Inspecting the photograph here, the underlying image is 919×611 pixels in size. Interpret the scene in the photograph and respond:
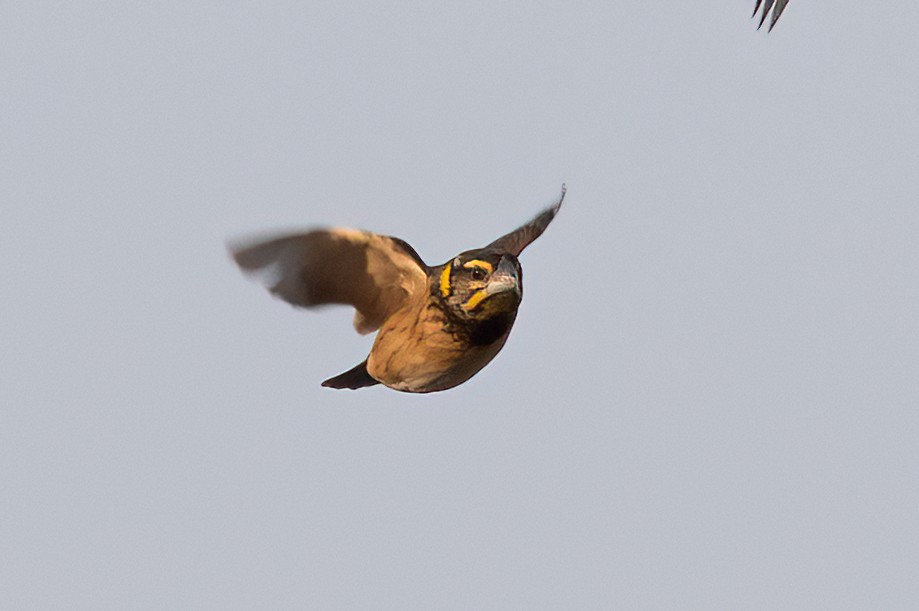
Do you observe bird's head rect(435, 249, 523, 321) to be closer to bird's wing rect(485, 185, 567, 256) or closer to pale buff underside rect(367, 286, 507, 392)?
pale buff underside rect(367, 286, 507, 392)

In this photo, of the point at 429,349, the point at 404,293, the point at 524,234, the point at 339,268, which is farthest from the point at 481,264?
the point at 524,234

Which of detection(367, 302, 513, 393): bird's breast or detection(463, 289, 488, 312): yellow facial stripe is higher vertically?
detection(463, 289, 488, 312): yellow facial stripe

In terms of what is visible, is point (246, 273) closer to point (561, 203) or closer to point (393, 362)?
point (393, 362)

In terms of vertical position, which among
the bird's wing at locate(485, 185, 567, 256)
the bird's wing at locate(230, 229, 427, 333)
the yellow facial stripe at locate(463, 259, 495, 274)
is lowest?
the yellow facial stripe at locate(463, 259, 495, 274)

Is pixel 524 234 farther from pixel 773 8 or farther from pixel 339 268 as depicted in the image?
pixel 773 8

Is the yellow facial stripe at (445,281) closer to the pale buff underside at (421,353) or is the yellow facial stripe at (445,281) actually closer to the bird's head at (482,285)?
the bird's head at (482,285)

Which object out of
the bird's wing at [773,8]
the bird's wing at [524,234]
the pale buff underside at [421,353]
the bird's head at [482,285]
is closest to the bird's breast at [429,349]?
the pale buff underside at [421,353]

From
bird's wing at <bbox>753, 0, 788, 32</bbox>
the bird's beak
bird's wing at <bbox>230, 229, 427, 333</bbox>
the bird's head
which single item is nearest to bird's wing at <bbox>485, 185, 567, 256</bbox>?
bird's wing at <bbox>230, 229, 427, 333</bbox>
